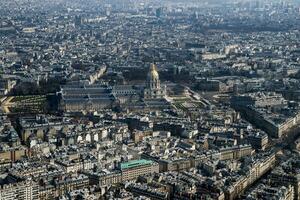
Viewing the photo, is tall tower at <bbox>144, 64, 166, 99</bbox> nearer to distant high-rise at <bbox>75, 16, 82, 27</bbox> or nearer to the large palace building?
the large palace building

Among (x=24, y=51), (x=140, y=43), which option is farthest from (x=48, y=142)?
(x=140, y=43)

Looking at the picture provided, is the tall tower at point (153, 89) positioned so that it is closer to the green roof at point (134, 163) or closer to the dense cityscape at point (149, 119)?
the dense cityscape at point (149, 119)

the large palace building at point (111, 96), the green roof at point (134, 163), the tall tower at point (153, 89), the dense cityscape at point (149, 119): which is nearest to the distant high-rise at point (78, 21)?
the dense cityscape at point (149, 119)

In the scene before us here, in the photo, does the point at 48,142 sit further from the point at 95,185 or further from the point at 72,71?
the point at 72,71

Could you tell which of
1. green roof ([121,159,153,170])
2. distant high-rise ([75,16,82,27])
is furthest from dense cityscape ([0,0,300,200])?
distant high-rise ([75,16,82,27])

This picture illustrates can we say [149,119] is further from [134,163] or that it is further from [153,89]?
[134,163]
